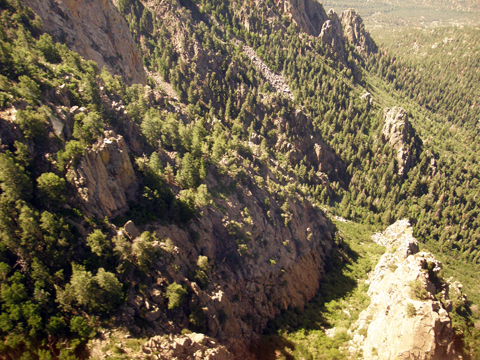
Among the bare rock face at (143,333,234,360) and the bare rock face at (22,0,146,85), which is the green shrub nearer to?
the bare rock face at (143,333,234,360)

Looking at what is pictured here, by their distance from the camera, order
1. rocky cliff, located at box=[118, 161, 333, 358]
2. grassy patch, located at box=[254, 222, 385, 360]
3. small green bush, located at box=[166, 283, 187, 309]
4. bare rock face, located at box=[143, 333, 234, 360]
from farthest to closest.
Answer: grassy patch, located at box=[254, 222, 385, 360] → rocky cliff, located at box=[118, 161, 333, 358] → small green bush, located at box=[166, 283, 187, 309] → bare rock face, located at box=[143, 333, 234, 360]

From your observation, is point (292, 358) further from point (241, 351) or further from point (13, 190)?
point (13, 190)

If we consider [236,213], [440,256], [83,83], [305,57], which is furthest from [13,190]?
[305,57]

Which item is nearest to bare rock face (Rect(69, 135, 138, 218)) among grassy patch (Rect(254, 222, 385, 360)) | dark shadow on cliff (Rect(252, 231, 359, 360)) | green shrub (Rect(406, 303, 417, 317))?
dark shadow on cliff (Rect(252, 231, 359, 360))

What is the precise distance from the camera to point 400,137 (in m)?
126

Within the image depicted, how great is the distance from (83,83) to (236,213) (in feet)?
125

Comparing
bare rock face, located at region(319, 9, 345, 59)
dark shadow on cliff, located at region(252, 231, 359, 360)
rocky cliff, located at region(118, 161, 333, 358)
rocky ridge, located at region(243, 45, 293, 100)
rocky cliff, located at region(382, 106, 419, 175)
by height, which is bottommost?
dark shadow on cliff, located at region(252, 231, 359, 360)

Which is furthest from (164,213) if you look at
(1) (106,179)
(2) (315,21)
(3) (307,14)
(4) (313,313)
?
(3) (307,14)

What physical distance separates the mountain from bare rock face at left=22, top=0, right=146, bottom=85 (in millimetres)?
463

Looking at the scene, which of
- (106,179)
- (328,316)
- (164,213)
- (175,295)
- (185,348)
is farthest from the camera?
(328,316)

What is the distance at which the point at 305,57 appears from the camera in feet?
474

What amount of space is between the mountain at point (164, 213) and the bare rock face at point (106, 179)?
0.68 feet

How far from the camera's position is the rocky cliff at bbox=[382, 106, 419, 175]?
411 feet

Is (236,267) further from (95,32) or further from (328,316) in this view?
(95,32)
